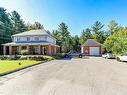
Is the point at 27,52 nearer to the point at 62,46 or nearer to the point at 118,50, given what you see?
the point at 118,50

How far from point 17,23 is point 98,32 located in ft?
118

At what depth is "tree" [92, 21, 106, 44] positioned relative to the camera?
7471 cm

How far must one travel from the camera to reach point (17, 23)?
67.2 m

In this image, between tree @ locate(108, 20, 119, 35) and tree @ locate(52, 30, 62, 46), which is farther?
tree @ locate(52, 30, 62, 46)

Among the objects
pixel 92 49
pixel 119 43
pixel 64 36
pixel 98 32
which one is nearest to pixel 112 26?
pixel 98 32

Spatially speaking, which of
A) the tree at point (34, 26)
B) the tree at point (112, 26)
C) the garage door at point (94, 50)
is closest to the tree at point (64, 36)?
the tree at point (34, 26)

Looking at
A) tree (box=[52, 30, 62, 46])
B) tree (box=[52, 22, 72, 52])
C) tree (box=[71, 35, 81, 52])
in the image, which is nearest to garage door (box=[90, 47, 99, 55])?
tree (box=[52, 22, 72, 52])

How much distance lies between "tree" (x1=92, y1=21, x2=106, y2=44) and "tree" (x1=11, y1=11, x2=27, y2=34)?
101 ft

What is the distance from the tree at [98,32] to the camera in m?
74.7

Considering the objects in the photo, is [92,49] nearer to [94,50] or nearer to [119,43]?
[94,50]

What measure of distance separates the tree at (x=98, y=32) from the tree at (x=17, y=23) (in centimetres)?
3066

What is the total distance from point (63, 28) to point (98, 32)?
16032mm

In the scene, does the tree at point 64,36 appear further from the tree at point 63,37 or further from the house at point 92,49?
the house at point 92,49

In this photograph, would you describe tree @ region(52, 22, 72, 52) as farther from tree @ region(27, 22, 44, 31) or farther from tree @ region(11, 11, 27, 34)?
tree @ region(11, 11, 27, 34)
